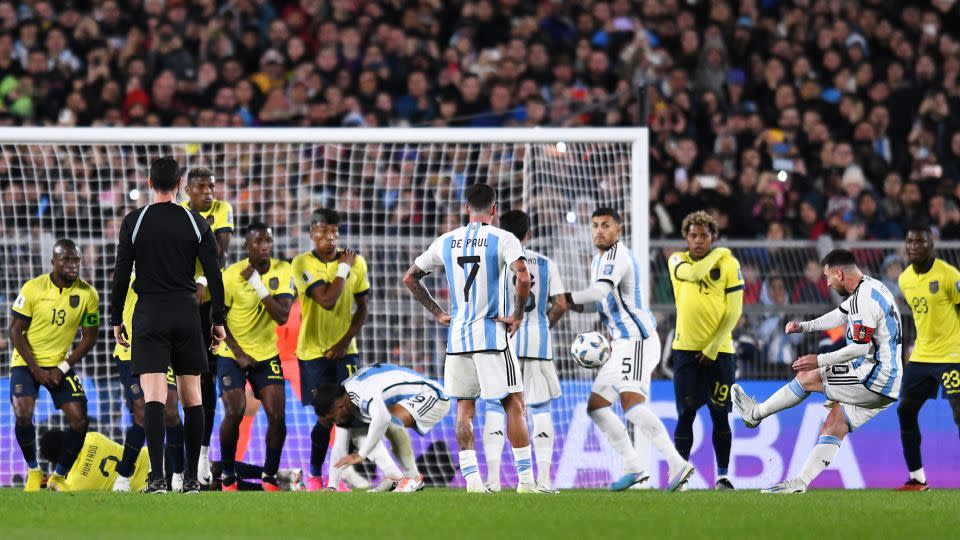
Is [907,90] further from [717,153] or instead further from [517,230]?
[517,230]

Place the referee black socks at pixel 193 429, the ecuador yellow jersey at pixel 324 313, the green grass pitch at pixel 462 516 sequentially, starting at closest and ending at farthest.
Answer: the green grass pitch at pixel 462 516
the referee black socks at pixel 193 429
the ecuador yellow jersey at pixel 324 313

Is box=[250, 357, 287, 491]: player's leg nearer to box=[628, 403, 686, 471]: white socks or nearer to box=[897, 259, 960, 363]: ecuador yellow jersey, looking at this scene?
box=[628, 403, 686, 471]: white socks

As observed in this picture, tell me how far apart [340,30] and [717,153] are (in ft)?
17.3

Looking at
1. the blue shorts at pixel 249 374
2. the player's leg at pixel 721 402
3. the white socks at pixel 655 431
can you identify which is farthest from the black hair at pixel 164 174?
the player's leg at pixel 721 402

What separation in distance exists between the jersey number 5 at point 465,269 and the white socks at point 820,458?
9.40ft

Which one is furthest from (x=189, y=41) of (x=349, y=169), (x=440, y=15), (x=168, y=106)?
(x=349, y=169)

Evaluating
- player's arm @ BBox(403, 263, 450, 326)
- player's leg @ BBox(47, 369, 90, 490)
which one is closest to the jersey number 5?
player's arm @ BBox(403, 263, 450, 326)

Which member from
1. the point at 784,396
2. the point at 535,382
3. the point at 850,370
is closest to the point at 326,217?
the point at 535,382

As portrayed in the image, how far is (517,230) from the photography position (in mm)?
10977

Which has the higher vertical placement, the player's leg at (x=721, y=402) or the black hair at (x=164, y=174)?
the black hair at (x=164, y=174)

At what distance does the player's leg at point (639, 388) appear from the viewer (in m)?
10.8

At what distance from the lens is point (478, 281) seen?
10000mm

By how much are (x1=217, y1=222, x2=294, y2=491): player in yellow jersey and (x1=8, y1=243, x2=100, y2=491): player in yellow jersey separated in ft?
4.19

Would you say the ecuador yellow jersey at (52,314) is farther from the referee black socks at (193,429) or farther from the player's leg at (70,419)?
the referee black socks at (193,429)
